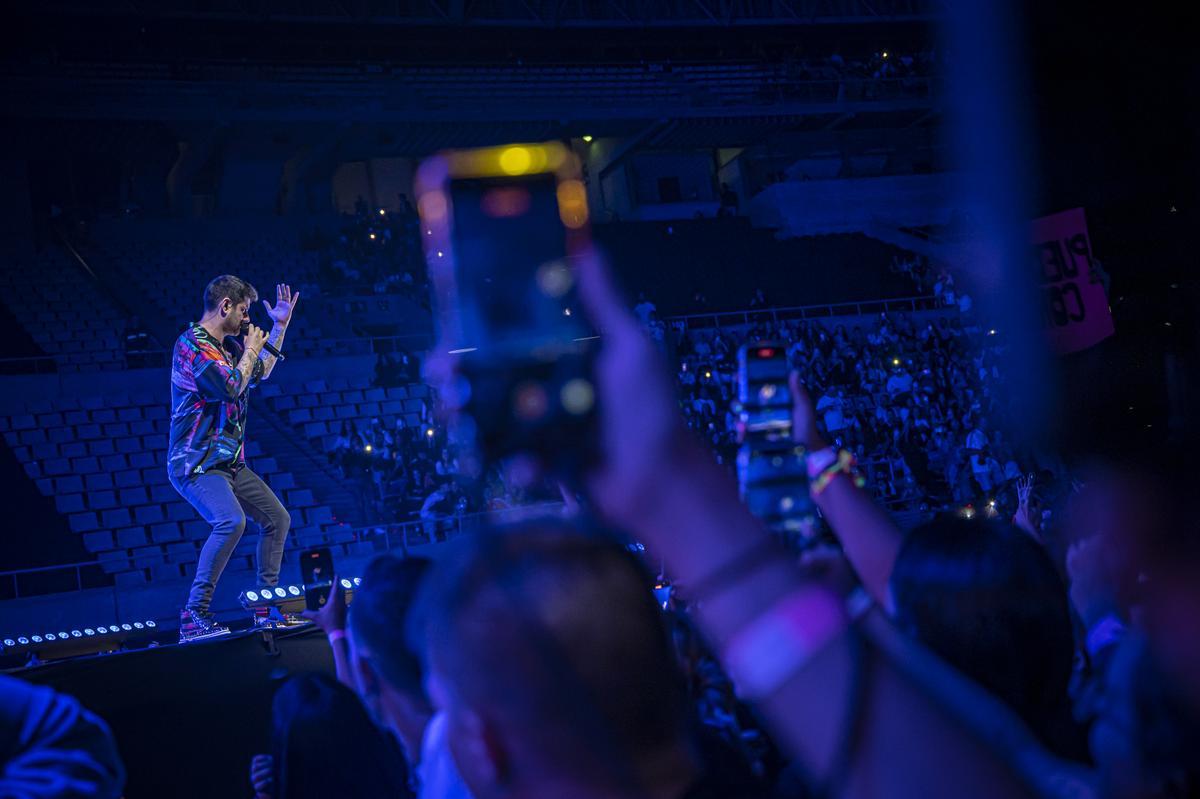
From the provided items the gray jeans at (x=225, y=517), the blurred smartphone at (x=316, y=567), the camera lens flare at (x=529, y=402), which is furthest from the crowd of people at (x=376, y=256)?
the camera lens flare at (x=529, y=402)

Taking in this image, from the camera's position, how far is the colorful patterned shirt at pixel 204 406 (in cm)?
450

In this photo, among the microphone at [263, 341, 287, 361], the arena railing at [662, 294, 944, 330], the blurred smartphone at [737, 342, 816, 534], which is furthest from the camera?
the arena railing at [662, 294, 944, 330]

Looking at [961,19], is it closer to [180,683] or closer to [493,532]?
[493,532]

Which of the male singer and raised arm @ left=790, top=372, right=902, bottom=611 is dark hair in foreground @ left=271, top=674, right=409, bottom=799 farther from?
the male singer

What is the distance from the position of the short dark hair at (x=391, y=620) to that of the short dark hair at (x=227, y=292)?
2832 millimetres

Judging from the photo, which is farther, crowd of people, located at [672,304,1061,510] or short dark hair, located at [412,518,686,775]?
crowd of people, located at [672,304,1061,510]

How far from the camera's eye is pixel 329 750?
2.33m

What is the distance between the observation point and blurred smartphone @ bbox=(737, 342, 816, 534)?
0.89 m

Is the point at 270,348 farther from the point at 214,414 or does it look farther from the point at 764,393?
the point at 764,393

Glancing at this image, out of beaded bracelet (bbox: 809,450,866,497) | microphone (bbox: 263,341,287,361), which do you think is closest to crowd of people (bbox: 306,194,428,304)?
microphone (bbox: 263,341,287,361)

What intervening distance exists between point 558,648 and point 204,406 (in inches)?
164

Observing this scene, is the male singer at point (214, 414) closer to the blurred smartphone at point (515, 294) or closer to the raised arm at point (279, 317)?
the raised arm at point (279, 317)

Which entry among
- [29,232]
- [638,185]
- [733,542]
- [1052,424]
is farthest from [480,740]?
[638,185]

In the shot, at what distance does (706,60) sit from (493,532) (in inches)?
890
